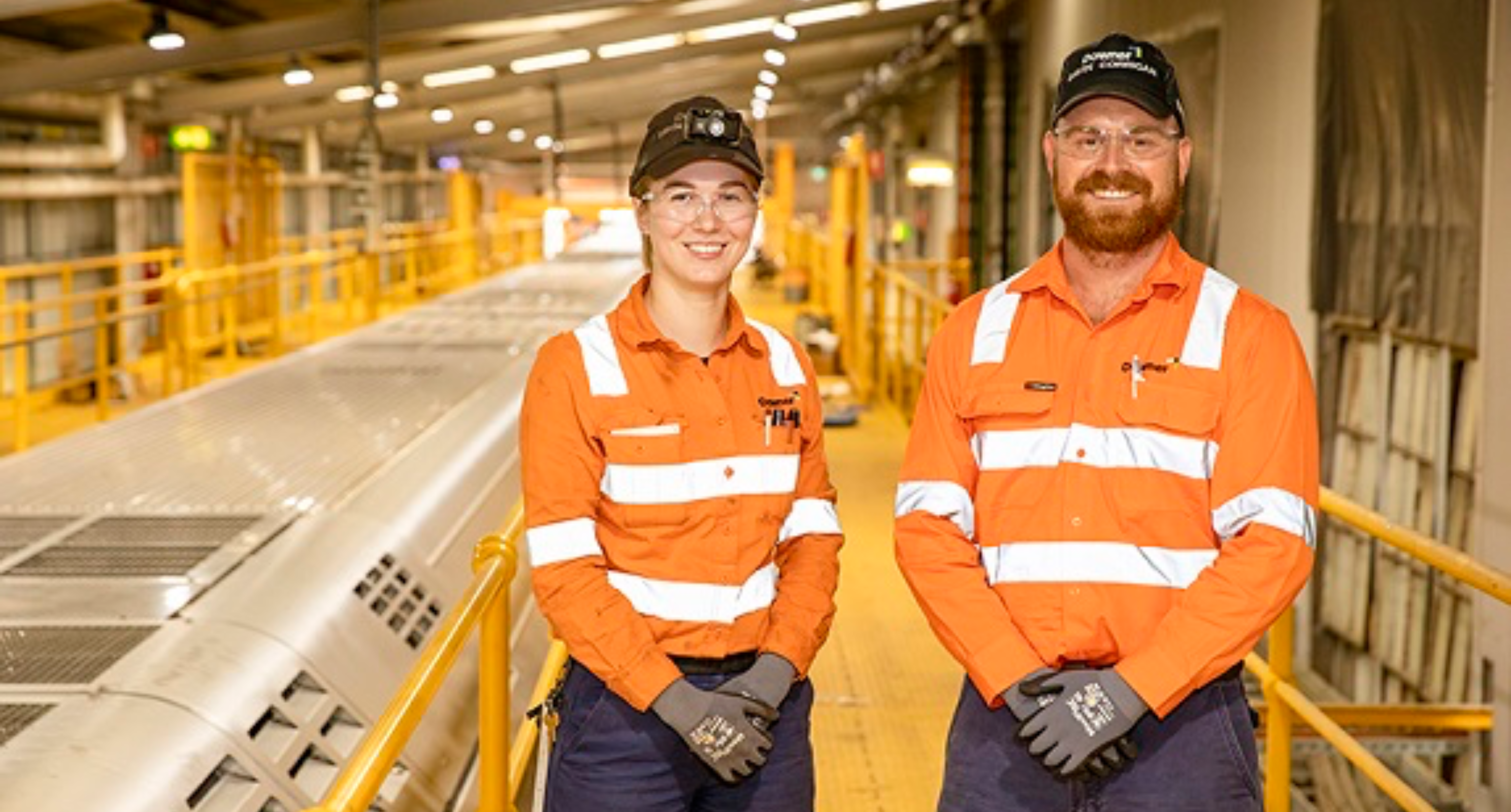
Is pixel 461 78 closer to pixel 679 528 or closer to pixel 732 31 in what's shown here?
pixel 732 31

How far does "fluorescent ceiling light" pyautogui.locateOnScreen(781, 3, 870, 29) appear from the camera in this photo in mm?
19141

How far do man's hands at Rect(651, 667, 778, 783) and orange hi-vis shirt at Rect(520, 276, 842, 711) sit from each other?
0.04m

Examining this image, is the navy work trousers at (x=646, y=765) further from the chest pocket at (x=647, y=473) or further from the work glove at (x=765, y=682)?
the chest pocket at (x=647, y=473)

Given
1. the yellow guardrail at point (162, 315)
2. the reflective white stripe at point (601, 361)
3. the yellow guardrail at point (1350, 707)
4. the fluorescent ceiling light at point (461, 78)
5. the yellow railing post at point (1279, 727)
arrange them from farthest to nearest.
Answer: the fluorescent ceiling light at point (461, 78) < the yellow guardrail at point (162, 315) < the yellow railing post at point (1279, 727) < the yellow guardrail at point (1350, 707) < the reflective white stripe at point (601, 361)

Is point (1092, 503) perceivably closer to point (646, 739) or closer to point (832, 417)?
point (646, 739)

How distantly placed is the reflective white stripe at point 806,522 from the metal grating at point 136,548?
2.14m

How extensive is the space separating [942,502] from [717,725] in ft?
1.51

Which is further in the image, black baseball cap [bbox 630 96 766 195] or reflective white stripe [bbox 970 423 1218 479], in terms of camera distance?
black baseball cap [bbox 630 96 766 195]

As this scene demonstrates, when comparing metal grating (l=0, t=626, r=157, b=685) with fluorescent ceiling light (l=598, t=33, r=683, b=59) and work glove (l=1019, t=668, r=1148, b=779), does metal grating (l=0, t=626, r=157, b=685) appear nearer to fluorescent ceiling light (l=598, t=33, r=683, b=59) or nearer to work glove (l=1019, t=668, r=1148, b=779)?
work glove (l=1019, t=668, r=1148, b=779)

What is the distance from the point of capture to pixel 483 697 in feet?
11.9

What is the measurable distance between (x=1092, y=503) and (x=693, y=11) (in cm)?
1522

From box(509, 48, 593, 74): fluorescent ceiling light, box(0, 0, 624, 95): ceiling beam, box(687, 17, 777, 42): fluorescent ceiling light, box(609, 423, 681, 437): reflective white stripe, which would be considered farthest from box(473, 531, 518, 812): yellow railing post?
box(687, 17, 777, 42): fluorescent ceiling light

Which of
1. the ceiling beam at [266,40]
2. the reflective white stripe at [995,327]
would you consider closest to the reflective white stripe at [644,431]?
the reflective white stripe at [995,327]

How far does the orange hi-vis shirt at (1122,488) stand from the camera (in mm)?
2508
